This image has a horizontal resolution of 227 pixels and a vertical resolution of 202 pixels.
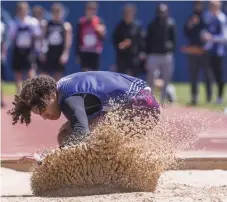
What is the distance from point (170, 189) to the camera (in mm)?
7297

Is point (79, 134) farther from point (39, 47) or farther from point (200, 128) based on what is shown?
point (39, 47)

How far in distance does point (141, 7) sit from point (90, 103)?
1527 cm

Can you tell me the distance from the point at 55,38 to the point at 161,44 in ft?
7.02

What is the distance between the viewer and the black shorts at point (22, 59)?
52.2 ft

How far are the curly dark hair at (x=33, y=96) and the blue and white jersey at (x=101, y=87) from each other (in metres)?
0.11

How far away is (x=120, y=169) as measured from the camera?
6.98m

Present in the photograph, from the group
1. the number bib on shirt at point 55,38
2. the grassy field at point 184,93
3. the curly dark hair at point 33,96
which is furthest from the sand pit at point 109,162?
the number bib on shirt at point 55,38

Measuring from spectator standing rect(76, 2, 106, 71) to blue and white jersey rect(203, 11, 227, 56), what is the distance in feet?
7.31

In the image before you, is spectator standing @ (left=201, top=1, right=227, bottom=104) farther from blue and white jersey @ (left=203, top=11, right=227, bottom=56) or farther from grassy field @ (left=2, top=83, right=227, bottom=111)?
grassy field @ (left=2, top=83, right=227, bottom=111)

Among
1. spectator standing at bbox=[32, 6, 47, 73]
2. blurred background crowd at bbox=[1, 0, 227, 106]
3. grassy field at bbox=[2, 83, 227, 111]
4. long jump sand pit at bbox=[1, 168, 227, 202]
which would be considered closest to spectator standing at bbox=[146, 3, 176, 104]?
blurred background crowd at bbox=[1, 0, 227, 106]

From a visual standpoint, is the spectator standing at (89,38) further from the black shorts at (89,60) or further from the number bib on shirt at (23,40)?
the number bib on shirt at (23,40)

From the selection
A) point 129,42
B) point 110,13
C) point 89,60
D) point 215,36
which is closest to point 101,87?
point 129,42

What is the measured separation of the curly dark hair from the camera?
686 centimetres

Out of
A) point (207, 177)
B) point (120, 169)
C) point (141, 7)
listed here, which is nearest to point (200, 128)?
point (207, 177)
